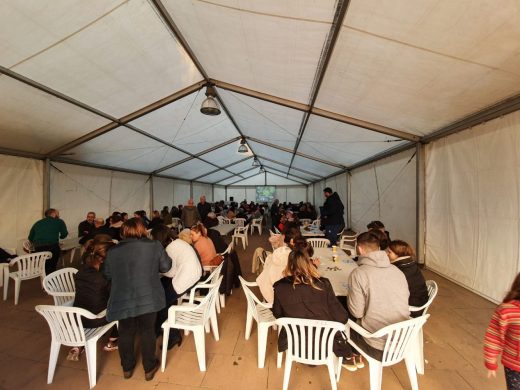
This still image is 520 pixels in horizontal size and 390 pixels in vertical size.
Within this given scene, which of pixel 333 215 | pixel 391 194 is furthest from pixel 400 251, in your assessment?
pixel 391 194

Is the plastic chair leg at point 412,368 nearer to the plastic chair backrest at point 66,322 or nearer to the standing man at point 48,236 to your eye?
the plastic chair backrest at point 66,322

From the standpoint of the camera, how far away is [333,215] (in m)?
5.29

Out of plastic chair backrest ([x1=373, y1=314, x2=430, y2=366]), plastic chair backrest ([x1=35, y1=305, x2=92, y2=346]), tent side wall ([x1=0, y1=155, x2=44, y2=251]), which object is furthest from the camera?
tent side wall ([x1=0, y1=155, x2=44, y2=251])

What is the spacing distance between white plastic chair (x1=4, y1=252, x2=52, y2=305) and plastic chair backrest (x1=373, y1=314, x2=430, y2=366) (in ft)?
15.4

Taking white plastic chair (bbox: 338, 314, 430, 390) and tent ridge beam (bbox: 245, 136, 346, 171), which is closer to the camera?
white plastic chair (bbox: 338, 314, 430, 390)

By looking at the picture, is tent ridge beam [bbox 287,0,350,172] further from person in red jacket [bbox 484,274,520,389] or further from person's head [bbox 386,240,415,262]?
person in red jacket [bbox 484,274,520,389]

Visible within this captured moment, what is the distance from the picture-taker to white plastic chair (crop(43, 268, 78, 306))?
2.35 metres

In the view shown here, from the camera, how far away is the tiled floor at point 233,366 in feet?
6.30

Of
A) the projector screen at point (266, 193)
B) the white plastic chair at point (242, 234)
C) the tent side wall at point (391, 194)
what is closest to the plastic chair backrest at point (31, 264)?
the white plastic chair at point (242, 234)

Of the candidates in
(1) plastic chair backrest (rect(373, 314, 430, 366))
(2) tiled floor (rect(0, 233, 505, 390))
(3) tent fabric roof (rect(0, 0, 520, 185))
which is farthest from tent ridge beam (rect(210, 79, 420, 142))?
(1) plastic chair backrest (rect(373, 314, 430, 366))

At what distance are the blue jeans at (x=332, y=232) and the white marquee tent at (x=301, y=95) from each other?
4.90 feet

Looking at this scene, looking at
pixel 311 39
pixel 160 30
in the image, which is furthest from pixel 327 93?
pixel 160 30

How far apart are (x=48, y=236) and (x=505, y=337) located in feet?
18.3

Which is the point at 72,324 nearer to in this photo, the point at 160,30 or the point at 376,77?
the point at 160,30
